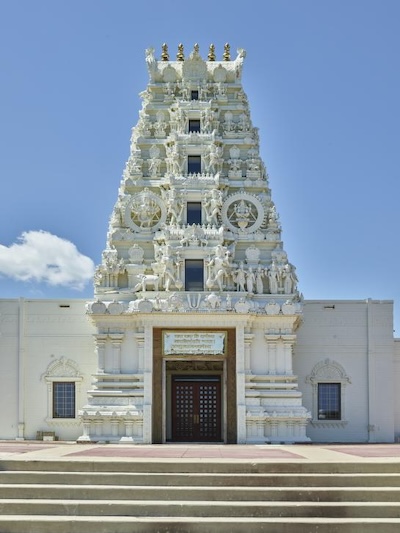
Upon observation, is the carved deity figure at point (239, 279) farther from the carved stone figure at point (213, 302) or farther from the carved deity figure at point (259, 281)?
the carved stone figure at point (213, 302)

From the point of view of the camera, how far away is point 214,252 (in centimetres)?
3497

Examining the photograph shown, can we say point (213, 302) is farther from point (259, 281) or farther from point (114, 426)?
point (114, 426)

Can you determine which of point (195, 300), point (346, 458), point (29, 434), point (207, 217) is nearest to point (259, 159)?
point (207, 217)

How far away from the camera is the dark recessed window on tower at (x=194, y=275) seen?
35.0 m

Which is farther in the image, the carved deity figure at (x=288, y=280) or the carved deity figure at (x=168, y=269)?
the carved deity figure at (x=288, y=280)

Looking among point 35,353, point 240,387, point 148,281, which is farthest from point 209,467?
point 35,353

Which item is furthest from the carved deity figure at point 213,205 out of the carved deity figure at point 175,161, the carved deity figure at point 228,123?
the carved deity figure at point 228,123

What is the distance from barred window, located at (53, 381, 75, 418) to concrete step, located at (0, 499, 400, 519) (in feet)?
62.9

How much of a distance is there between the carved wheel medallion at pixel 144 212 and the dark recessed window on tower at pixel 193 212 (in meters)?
1.13

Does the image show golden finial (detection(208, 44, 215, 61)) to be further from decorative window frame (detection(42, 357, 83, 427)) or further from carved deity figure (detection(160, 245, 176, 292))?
decorative window frame (detection(42, 357, 83, 427))

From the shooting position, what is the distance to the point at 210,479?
1891cm

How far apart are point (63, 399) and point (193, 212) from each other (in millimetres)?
10790

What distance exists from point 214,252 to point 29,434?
12.2 m

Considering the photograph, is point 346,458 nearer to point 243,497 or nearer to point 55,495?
point 243,497
